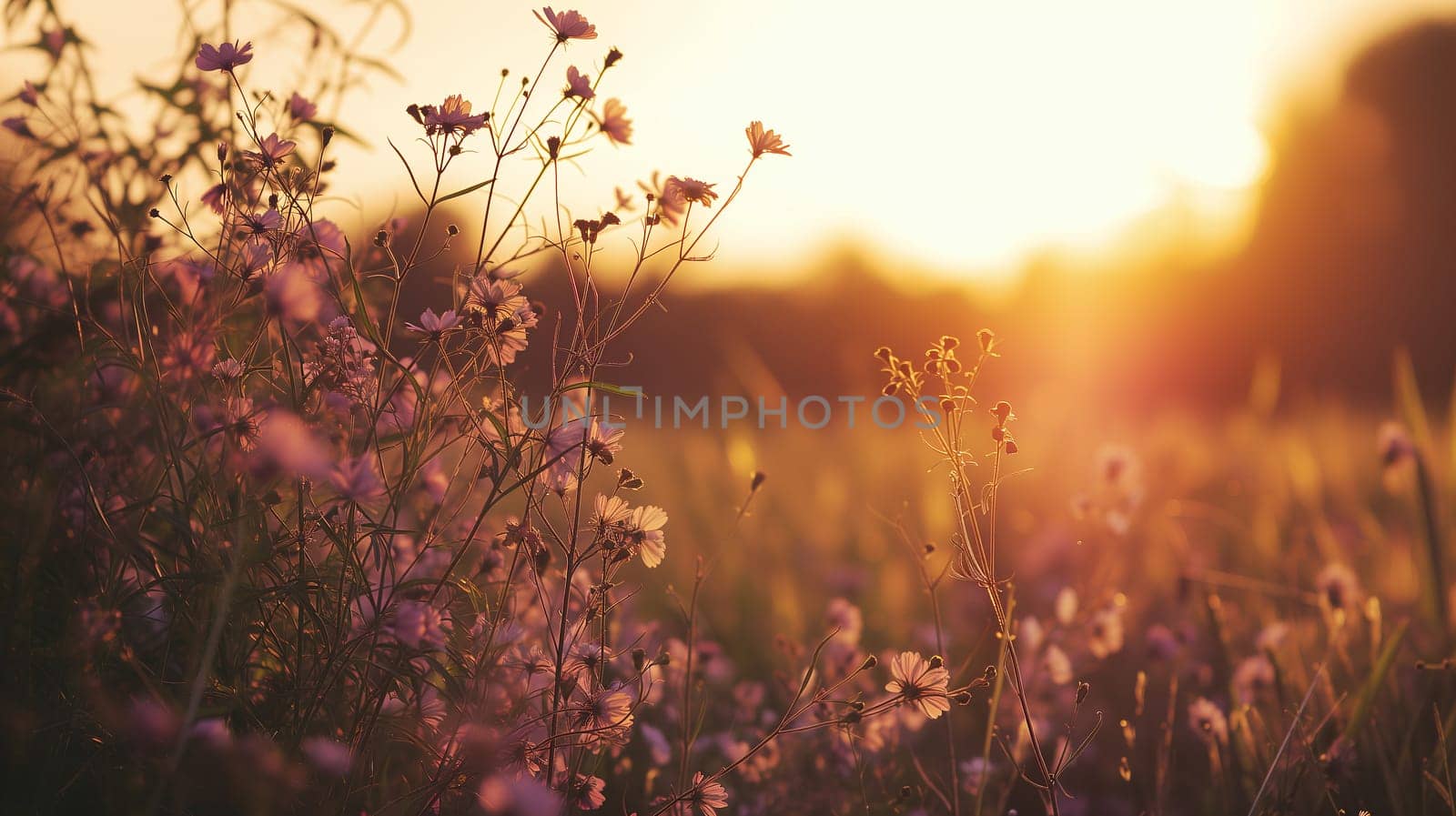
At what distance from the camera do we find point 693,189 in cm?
126

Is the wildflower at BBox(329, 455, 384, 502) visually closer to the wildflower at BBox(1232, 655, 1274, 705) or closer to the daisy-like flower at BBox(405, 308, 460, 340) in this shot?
the daisy-like flower at BBox(405, 308, 460, 340)

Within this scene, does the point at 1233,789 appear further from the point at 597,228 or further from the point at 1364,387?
the point at 1364,387

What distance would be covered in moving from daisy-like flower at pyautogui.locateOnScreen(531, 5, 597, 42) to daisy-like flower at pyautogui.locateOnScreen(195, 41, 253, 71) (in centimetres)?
38

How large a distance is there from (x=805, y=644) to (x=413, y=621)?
170 centimetres

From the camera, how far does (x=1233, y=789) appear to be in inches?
73.7

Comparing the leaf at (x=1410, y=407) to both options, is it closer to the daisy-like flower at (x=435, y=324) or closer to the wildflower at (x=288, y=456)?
the daisy-like flower at (x=435, y=324)

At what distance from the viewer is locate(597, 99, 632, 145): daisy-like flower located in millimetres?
1276

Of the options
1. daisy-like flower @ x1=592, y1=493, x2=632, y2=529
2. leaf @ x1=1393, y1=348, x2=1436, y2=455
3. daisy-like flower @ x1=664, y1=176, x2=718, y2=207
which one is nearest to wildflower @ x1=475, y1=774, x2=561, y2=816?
daisy-like flower @ x1=592, y1=493, x2=632, y2=529

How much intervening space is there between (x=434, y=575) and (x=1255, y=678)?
1666 millimetres

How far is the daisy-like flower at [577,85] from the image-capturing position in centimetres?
119

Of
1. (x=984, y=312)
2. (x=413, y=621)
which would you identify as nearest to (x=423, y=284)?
(x=413, y=621)

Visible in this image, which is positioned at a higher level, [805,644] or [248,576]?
[248,576]

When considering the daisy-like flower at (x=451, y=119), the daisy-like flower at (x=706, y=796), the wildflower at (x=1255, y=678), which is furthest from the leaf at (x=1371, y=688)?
the daisy-like flower at (x=451, y=119)

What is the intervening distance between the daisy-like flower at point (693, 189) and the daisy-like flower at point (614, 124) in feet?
0.26
